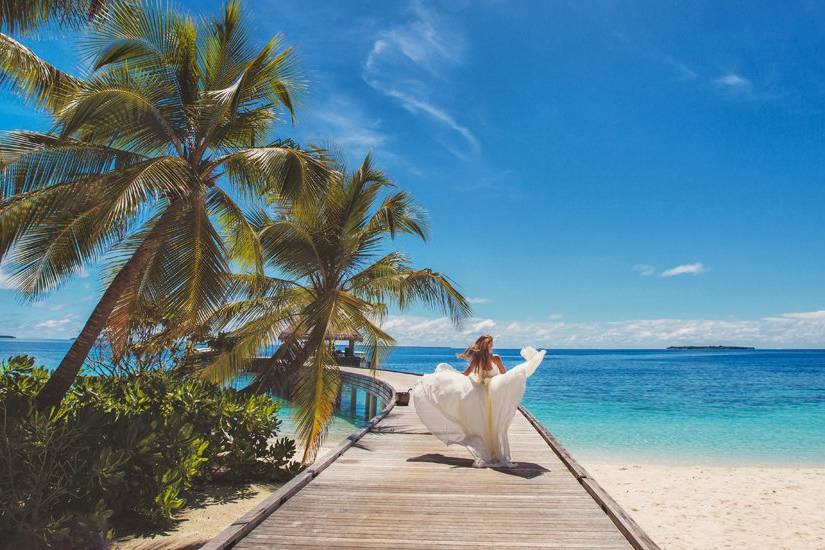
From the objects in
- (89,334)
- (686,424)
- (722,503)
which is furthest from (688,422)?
(89,334)

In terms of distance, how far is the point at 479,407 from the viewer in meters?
6.78

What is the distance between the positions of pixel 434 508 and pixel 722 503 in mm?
8274

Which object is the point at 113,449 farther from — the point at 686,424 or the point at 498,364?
the point at 686,424

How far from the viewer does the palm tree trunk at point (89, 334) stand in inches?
252

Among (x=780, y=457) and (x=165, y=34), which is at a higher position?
(x=165, y=34)

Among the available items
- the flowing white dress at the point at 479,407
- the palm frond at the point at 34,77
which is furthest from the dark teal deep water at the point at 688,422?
the palm frond at the point at 34,77

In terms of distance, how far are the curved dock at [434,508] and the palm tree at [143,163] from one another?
3.39 meters

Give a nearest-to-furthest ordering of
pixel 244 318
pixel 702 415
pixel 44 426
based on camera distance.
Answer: pixel 44 426, pixel 244 318, pixel 702 415

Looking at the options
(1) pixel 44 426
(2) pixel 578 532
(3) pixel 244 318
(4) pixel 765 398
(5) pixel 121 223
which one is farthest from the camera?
(4) pixel 765 398

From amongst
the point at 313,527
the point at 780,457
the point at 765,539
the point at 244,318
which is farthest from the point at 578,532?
the point at 780,457

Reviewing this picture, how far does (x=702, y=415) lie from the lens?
24.4m

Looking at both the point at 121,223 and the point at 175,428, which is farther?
the point at 121,223

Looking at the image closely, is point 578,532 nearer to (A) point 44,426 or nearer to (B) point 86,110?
(A) point 44,426

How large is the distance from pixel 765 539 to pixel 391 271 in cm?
795
